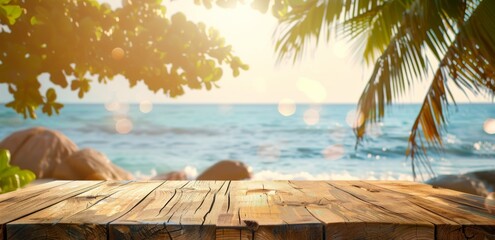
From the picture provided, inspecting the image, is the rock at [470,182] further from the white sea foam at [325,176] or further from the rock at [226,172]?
the white sea foam at [325,176]

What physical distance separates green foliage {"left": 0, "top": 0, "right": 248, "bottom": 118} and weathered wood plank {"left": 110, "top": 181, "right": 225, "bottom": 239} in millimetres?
2113

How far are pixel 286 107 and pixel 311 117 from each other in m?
3.50

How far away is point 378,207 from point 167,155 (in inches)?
780

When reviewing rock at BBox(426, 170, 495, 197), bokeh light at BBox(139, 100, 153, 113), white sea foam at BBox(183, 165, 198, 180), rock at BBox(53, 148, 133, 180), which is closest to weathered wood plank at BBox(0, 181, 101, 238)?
rock at BBox(426, 170, 495, 197)

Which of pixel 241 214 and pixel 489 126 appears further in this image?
pixel 489 126

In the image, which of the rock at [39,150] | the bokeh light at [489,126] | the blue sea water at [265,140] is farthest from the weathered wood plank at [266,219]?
the bokeh light at [489,126]

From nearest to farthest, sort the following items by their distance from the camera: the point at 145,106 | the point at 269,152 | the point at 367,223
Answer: the point at 367,223 → the point at 269,152 → the point at 145,106

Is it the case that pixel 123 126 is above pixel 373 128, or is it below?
below

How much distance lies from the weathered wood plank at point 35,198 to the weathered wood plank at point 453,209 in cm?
110

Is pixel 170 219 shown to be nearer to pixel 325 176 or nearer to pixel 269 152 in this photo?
pixel 325 176

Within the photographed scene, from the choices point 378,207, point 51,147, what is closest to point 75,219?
point 378,207

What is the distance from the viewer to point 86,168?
9.66m

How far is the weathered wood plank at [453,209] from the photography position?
1311 millimetres

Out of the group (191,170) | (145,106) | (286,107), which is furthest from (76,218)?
(145,106)
